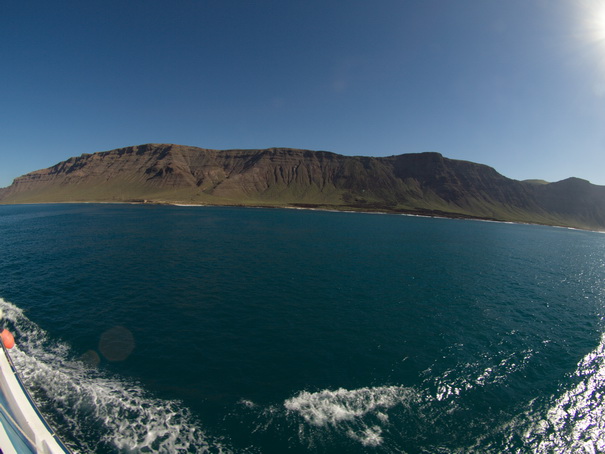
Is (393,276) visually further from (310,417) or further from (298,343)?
(310,417)

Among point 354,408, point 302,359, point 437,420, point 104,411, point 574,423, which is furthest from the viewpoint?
point 302,359

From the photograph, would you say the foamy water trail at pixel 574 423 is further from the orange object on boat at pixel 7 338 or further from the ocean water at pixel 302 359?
the orange object on boat at pixel 7 338

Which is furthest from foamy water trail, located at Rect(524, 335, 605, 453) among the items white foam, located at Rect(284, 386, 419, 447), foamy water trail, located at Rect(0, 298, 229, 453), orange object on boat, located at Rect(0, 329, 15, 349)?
orange object on boat, located at Rect(0, 329, 15, 349)

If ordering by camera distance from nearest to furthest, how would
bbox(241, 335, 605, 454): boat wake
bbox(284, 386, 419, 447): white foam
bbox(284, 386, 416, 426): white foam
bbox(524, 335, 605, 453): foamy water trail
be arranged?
bbox(241, 335, 605, 454): boat wake
bbox(284, 386, 419, 447): white foam
bbox(524, 335, 605, 453): foamy water trail
bbox(284, 386, 416, 426): white foam

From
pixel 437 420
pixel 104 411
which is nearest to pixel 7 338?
pixel 104 411

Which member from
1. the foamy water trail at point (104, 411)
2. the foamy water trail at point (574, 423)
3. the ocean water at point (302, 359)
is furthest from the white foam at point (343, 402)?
the foamy water trail at point (574, 423)

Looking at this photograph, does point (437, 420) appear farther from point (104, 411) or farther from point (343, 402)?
point (104, 411)

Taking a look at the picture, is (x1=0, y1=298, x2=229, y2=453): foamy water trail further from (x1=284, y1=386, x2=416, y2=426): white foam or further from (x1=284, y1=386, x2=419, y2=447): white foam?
(x1=284, y1=386, x2=419, y2=447): white foam
